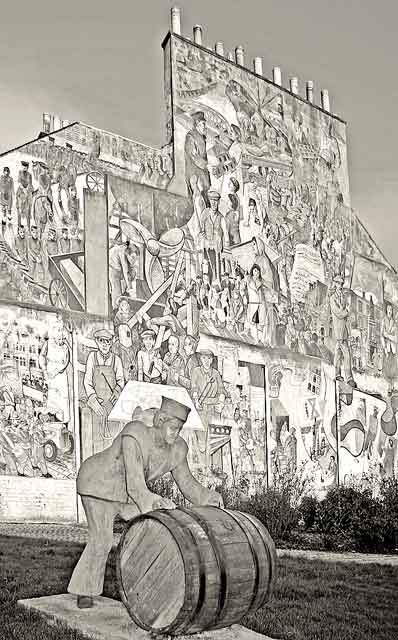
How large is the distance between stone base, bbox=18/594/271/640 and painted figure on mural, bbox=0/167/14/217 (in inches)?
433

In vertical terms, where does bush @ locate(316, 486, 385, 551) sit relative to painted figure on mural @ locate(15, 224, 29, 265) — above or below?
below

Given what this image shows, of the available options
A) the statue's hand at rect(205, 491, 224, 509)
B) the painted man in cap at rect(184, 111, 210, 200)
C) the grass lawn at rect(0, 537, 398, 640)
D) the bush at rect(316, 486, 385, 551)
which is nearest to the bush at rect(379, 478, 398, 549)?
the bush at rect(316, 486, 385, 551)

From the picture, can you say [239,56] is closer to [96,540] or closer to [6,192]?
[6,192]

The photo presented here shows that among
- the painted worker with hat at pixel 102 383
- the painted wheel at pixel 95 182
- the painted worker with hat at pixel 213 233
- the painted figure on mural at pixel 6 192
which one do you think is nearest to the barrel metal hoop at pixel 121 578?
the painted worker with hat at pixel 102 383

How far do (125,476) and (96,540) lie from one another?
58 cm

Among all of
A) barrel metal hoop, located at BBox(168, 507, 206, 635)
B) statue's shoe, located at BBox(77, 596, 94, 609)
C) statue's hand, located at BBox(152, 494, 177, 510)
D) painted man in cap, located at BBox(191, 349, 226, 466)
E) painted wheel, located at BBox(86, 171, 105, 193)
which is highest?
painted wheel, located at BBox(86, 171, 105, 193)

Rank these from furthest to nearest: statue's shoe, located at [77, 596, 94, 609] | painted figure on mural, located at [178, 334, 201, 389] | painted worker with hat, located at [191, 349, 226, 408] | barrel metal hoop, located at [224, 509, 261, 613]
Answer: painted worker with hat, located at [191, 349, 226, 408]
painted figure on mural, located at [178, 334, 201, 389]
statue's shoe, located at [77, 596, 94, 609]
barrel metal hoop, located at [224, 509, 261, 613]

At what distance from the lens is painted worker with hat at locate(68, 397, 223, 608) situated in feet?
18.8

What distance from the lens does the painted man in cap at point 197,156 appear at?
795 inches

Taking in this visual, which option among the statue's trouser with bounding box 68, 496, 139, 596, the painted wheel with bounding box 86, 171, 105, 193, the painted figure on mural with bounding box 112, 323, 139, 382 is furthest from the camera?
the painted wheel with bounding box 86, 171, 105, 193

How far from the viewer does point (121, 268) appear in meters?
17.9

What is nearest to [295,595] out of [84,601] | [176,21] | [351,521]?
[84,601]

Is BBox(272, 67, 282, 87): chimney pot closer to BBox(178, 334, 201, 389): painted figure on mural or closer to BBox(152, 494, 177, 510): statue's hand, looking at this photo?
BBox(178, 334, 201, 389): painted figure on mural

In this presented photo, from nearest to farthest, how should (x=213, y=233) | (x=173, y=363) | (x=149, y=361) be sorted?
(x=149, y=361) < (x=173, y=363) < (x=213, y=233)
